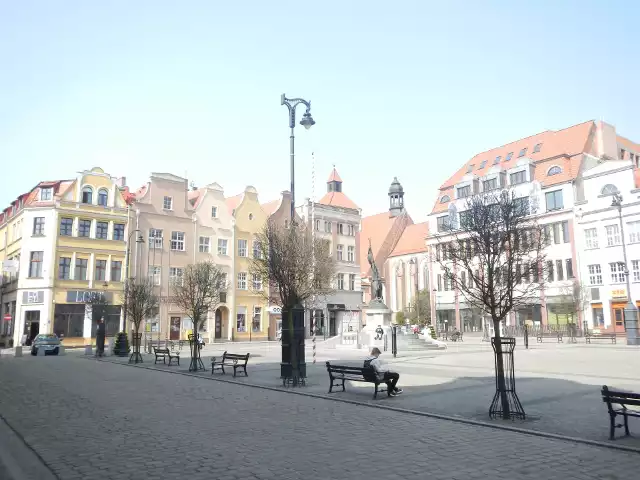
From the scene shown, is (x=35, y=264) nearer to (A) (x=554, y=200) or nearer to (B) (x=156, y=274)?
(B) (x=156, y=274)

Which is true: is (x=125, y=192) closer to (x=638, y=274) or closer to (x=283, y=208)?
(x=283, y=208)

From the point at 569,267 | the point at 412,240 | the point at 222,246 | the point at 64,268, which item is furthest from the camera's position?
the point at 412,240

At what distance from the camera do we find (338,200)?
77.2 m

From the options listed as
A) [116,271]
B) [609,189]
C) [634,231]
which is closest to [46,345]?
[116,271]

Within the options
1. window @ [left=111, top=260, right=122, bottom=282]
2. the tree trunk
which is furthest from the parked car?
the tree trunk

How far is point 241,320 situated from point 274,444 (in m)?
49.5

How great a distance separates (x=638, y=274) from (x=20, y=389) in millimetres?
48034

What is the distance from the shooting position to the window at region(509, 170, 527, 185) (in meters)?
59.0

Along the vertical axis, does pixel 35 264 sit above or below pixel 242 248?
below

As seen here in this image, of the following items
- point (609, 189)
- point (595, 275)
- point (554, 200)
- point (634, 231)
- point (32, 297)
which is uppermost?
point (554, 200)

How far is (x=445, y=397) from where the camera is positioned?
13.2 meters

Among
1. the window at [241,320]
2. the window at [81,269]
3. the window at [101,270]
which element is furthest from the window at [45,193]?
the window at [241,320]

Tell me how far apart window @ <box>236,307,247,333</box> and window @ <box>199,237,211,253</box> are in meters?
7.05

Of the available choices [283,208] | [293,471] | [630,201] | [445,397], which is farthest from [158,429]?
[283,208]
